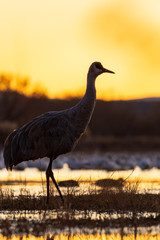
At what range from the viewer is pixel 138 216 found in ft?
26.0

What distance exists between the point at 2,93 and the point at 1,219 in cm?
3445

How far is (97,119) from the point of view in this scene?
56.8m

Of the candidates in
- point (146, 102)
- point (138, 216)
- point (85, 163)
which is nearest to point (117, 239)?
point (138, 216)

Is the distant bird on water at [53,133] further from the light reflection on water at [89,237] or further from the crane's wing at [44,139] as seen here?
the light reflection on water at [89,237]

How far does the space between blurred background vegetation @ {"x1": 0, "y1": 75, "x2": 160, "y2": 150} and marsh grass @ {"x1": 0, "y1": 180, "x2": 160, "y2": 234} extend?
19.4m

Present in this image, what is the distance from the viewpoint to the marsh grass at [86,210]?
7297 millimetres

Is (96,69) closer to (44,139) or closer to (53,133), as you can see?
(53,133)

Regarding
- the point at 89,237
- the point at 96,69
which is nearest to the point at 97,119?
the point at 96,69

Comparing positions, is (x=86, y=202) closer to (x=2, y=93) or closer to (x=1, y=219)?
(x=1, y=219)

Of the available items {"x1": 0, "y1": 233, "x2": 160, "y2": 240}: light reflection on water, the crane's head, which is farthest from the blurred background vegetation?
{"x1": 0, "y1": 233, "x2": 160, "y2": 240}: light reflection on water

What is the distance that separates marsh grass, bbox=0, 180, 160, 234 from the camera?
730 cm

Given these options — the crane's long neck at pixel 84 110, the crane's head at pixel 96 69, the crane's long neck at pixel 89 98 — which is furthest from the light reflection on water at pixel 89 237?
the crane's head at pixel 96 69

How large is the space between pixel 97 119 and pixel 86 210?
158ft

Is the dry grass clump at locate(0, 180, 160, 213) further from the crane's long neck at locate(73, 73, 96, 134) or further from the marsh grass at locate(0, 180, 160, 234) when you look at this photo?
the crane's long neck at locate(73, 73, 96, 134)
